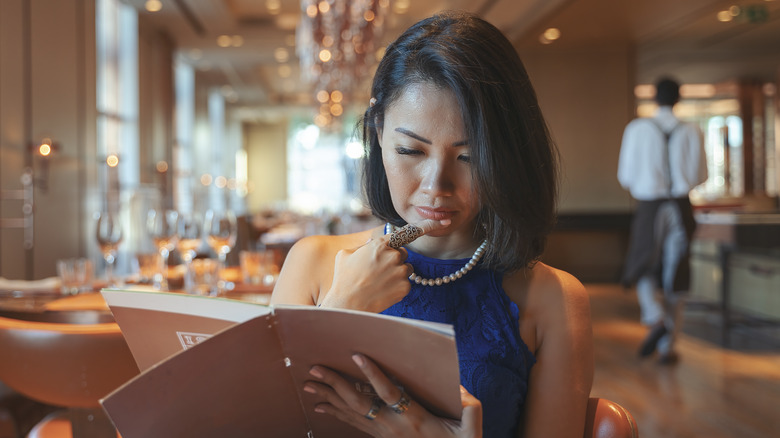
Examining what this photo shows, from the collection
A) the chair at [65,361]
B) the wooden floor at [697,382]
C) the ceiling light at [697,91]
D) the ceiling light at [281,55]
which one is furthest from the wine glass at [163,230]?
the ceiling light at [697,91]

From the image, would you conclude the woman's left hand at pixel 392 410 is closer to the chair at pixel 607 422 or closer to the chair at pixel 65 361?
the chair at pixel 607 422

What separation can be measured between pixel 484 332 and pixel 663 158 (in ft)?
13.3

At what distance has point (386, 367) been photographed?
801 millimetres

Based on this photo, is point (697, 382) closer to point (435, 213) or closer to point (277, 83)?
point (435, 213)

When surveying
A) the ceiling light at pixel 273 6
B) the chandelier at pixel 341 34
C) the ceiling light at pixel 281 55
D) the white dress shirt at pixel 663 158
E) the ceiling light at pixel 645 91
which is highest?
the ceiling light at pixel 273 6

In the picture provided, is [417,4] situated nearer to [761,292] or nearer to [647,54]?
[647,54]

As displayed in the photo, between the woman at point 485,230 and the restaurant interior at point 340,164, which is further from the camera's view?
the restaurant interior at point 340,164

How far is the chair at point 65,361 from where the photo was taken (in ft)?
4.84

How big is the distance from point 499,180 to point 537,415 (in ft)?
1.22

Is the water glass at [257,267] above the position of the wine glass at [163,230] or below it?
below

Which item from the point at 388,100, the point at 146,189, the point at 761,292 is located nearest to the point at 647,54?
the point at 761,292

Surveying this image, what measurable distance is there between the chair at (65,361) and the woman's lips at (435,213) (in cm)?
81

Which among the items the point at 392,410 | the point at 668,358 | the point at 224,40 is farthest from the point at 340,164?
the point at 392,410

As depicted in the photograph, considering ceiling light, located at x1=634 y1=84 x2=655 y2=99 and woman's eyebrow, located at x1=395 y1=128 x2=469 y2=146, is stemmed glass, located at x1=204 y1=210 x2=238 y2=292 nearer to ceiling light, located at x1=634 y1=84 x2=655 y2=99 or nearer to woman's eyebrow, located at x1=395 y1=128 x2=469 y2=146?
woman's eyebrow, located at x1=395 y1=128 x2=469 y2=146
